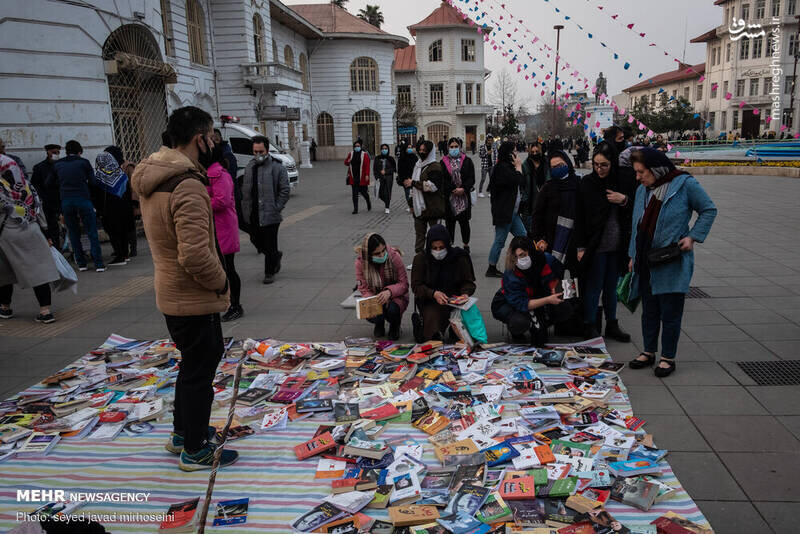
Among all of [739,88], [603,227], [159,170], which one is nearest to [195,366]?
[159,170]

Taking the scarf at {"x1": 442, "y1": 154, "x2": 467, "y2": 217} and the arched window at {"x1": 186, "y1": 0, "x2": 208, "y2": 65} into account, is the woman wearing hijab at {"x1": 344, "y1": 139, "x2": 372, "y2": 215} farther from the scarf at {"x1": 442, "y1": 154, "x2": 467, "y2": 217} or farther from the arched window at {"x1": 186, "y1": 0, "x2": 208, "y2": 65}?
the arched window at {"x1": 186, "y1": 0, "x2": 208, "y2": 65}

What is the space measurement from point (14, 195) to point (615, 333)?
6.44 metres

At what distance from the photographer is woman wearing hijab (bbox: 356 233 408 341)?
5.61 m

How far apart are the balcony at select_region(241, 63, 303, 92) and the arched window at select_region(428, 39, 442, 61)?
2884cm

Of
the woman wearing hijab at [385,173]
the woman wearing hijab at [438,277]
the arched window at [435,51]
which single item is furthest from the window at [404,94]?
the woman wearing hijab at [438,277]

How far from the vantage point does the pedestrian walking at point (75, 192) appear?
8.66m

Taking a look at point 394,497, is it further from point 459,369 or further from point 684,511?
point 459,369

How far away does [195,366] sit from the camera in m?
3.39

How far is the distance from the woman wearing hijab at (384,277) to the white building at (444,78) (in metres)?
49.1

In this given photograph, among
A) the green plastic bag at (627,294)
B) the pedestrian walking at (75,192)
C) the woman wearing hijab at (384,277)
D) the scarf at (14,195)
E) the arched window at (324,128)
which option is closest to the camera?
the green plastic bag at (627,294)

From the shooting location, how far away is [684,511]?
2926 mm

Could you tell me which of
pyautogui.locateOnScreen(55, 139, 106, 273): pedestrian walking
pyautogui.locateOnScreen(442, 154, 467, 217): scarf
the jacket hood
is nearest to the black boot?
pyautogui.locateOnScreen(442, 154, 467, 217): scarf

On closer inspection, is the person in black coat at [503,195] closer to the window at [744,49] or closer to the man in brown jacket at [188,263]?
the man in brown jacket at [188,263]

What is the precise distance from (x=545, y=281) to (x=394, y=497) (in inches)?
114
